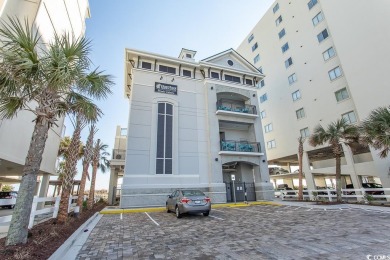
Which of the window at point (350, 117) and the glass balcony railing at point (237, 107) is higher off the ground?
the glass balcony railing at point (237, 107)

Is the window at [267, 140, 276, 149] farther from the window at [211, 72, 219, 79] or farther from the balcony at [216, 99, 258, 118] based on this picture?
the window at [211, 72, 219, 79]

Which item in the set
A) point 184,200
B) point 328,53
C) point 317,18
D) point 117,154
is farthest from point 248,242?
point 317,18

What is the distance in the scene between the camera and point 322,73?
25.9 meters

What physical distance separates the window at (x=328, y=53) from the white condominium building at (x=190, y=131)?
10.1m

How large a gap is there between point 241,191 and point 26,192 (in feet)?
59.5

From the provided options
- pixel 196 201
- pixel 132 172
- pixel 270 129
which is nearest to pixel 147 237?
pixel 196 201

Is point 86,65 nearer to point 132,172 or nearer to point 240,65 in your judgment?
point 132,172

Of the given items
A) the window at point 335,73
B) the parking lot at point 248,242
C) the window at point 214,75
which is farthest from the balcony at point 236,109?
the parking lot at point 248,242

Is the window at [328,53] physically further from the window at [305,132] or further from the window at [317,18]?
the window at [305,132]

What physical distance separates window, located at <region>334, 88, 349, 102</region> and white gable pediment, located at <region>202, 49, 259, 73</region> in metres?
10.3

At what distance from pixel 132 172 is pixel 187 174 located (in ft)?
16.2

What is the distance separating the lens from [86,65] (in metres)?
7.25

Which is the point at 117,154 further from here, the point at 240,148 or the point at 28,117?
the point at 240,148

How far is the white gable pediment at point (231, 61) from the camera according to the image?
76.4 feet
